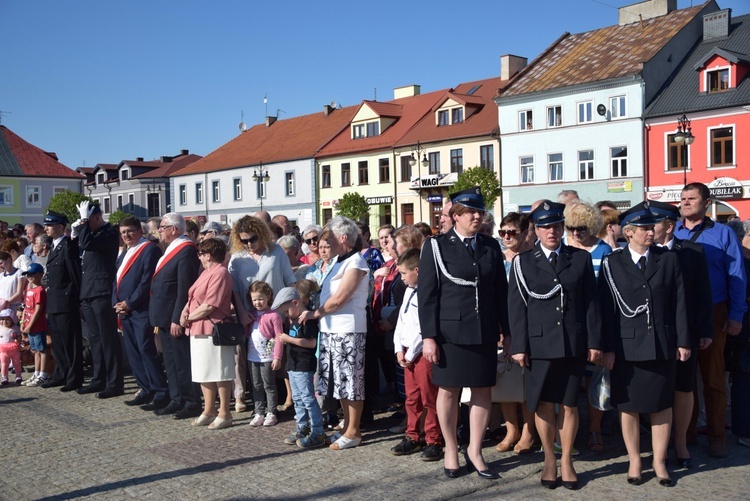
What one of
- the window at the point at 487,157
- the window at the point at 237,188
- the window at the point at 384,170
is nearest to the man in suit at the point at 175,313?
the window at the point at 487,157

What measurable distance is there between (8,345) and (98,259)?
6.57 feet

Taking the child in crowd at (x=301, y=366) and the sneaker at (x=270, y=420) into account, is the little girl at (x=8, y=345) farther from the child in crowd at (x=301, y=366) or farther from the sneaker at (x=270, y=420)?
the child in crowd at (x=301, y=366)

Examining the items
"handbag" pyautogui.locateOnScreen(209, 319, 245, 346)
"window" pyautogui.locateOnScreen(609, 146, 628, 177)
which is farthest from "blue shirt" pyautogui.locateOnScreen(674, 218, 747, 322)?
"window" pyautogui.locateOnScreen(609, 146, 628, 177)

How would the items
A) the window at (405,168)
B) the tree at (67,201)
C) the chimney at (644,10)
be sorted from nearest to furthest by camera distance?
the chimney at (644,10)
the window at (405,168)
the tree at (67,201)

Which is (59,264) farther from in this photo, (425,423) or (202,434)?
(425,423)

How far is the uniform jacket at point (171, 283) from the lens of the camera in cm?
777

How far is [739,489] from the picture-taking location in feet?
16.9

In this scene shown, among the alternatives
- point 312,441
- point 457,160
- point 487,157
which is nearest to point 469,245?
point 312,441

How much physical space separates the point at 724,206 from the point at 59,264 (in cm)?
2889

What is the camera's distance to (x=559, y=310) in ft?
17.4

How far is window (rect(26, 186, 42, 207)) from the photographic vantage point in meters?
63.0

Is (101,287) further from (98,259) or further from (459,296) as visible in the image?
(459,296)

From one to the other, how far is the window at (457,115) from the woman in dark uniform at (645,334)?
Result: 3839 cm

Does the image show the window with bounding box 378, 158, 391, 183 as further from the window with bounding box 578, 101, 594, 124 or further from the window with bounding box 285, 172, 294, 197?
the window with bounding box 578, 101, 594, 124
